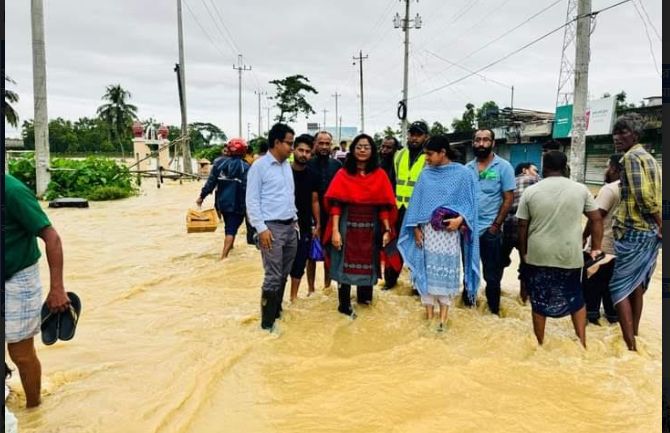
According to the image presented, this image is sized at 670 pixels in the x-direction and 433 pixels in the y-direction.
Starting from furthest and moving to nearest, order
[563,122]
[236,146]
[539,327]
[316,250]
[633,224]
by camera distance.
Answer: [563,122] < [236,146] < [316,250] < [539,327] < [633,224]

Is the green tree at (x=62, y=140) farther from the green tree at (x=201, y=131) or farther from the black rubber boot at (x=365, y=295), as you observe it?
the black rubber boot at (x=365, y=295)

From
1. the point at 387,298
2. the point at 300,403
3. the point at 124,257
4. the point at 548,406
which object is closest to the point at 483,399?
the point at 548,406

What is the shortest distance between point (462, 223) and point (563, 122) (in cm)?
1745

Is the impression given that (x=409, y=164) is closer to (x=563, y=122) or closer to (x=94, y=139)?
(x=563, y=122)

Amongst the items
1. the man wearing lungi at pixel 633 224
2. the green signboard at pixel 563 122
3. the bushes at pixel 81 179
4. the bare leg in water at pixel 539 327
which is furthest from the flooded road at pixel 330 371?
the green signboard at pixel 563 122

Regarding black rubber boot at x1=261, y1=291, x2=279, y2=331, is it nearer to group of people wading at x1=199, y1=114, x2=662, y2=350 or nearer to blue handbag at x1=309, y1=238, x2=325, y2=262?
group of people wading at x1=199, y1=114, x2=662, y2=350

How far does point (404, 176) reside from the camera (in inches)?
195

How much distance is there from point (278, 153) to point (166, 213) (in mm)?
9318

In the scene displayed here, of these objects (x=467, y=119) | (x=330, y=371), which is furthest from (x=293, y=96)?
(x=330, y=371)

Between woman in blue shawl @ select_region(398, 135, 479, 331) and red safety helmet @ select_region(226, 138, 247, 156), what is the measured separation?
3441 millimetres

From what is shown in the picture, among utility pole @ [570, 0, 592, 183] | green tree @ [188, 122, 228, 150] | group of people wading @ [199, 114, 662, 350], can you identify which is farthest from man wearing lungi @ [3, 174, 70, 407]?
green tree @ [188, 122, 228, 150]

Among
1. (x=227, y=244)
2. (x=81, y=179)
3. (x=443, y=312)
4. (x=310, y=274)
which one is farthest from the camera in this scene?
(x=81, y=179)

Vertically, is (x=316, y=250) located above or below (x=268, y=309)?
above

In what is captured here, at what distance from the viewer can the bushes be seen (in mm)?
14992
